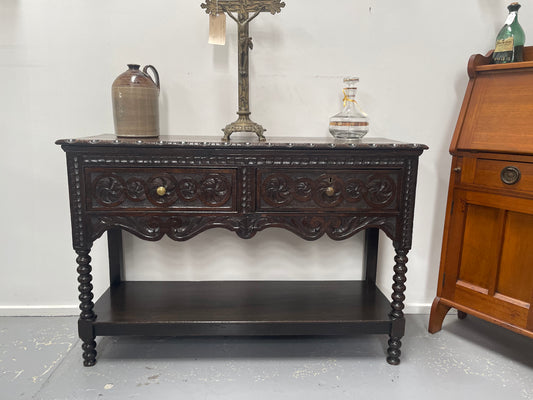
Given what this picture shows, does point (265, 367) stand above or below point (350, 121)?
below

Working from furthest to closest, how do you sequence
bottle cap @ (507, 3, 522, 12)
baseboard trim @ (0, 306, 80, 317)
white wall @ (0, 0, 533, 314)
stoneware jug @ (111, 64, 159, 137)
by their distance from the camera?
baseboard trim @ (0, 306, 80, 317), white wall @ (0, 0, 533, 314), bottle cap @ (507, 3, 522, 12), stoneware jug @ (111, 64, 159, 137)

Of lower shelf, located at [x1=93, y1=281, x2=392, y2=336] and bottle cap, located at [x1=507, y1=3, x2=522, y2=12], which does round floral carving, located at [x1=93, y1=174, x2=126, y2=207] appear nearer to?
lower shelf, located at [x1=93, y1=281, x2=392, y2=336]

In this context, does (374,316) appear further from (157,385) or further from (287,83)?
(287,83)

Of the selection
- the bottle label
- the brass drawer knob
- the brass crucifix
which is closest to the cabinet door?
the bottle label

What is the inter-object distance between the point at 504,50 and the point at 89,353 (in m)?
2.38

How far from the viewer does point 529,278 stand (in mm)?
1588

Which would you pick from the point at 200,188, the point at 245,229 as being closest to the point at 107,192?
the point at 200,188

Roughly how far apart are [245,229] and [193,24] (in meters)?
1.11

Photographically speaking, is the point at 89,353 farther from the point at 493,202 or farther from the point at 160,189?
the point at 493,202

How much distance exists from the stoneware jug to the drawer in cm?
154

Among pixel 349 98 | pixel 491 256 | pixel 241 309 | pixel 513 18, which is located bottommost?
pixel 241 309

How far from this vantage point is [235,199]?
1532 millimetres

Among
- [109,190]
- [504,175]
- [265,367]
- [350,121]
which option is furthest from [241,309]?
[504,175]

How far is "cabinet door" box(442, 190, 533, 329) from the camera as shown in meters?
1.60
